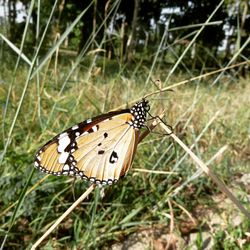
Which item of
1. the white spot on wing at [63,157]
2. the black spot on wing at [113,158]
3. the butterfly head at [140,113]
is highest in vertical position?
the butterfly head at [140,113]

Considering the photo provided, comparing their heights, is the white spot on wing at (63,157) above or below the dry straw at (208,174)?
below

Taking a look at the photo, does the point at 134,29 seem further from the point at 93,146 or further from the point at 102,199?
the point at 93,146

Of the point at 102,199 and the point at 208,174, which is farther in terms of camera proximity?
the point at 102,199

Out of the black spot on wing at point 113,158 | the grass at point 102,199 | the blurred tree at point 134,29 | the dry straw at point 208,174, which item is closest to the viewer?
the dry straw at point 208,174

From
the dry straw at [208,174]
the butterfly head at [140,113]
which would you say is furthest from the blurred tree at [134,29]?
the dry straw at [208,174]

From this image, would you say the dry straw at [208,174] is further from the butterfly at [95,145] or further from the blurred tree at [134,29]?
the blurred tree at [134,29]

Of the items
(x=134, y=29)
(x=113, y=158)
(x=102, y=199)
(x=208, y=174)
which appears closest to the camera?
(x=208, y=174)

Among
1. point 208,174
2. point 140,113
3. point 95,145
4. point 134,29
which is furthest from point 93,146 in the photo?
point 134,29

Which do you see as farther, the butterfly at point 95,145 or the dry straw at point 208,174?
the butterfly at point 95,145

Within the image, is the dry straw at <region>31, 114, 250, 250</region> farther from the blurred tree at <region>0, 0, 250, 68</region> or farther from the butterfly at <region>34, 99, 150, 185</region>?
the blurred tree at <region>0, 0, 250, 68</region>

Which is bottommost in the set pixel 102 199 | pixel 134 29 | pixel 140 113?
pixel 102 199
